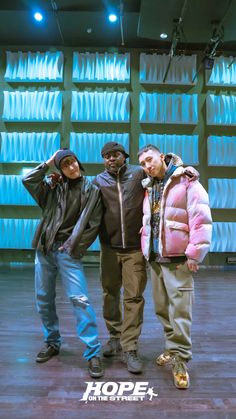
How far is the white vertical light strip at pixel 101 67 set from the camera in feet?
19.6

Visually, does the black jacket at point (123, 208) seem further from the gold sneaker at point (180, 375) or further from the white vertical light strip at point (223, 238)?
the white vertical light strip at point (223, 238)

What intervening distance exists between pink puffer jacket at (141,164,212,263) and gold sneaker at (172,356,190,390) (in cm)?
65

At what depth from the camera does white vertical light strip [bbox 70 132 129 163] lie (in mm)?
5867

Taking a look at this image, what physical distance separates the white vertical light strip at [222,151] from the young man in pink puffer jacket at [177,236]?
4073 mm

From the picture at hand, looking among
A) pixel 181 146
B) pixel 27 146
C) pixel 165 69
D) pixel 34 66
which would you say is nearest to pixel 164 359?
pixel 181 146

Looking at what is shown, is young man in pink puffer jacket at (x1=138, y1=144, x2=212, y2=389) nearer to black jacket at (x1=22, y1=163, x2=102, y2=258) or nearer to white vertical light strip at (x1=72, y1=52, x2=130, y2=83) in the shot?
black jacket at (x1=22, y1=163, x2=102, y2=258)

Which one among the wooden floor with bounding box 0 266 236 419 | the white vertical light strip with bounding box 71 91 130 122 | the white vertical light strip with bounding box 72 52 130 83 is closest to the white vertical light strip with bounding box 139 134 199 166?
the white vertical light strip with bounding box 71 91 130 122

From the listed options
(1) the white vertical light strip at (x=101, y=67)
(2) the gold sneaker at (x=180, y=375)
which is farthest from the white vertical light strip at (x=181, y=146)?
(2) the gold sneaker at (x=180, y=375)

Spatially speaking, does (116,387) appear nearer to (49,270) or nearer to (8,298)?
(49,270)

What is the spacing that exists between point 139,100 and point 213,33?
1.63 metres

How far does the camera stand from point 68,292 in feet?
7.00

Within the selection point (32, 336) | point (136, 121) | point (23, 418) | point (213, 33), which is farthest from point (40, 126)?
point (23, 418)

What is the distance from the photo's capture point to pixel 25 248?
5.86 m

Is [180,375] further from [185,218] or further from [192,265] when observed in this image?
[185,218]
